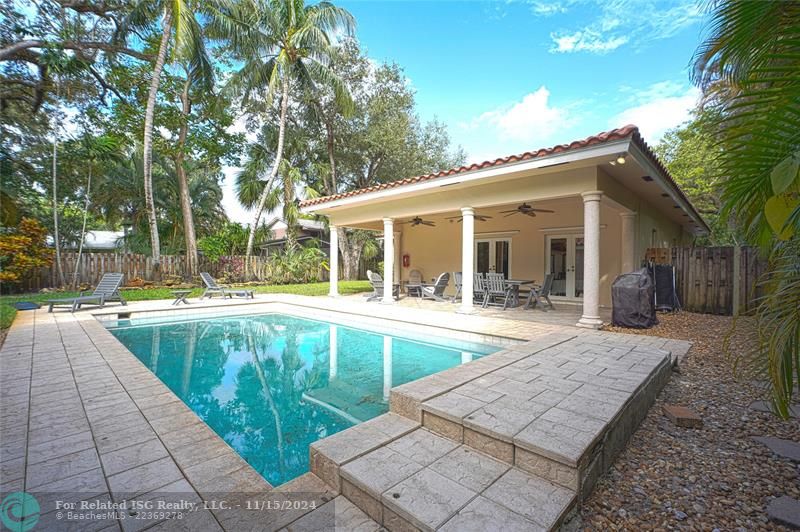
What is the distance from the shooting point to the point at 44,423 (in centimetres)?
286

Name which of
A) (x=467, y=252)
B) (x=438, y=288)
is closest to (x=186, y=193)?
(x=438, y=288)

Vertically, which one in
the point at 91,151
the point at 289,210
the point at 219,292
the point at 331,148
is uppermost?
the point at 331,148

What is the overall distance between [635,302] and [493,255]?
247 inches

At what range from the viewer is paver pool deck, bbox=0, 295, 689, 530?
73.5 inches

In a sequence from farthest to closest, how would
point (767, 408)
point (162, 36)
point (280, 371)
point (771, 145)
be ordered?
1. point (162, 36)
2. point (280, 371)
3. point (767, 408)
4. point (771, 145)

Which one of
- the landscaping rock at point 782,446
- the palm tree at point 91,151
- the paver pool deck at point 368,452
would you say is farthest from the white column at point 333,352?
the palm tree at point 91,151

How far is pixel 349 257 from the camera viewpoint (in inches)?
838

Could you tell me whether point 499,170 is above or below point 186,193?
below

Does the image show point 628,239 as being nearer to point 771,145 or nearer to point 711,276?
point 711,276

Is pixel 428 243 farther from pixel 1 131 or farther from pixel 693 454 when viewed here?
pixel 1 131

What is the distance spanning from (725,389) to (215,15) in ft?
63.6

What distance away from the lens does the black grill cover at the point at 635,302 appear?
6727 millimetres

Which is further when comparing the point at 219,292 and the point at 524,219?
the point at 524,219

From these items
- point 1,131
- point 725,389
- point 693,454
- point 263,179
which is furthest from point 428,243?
point 1,131
